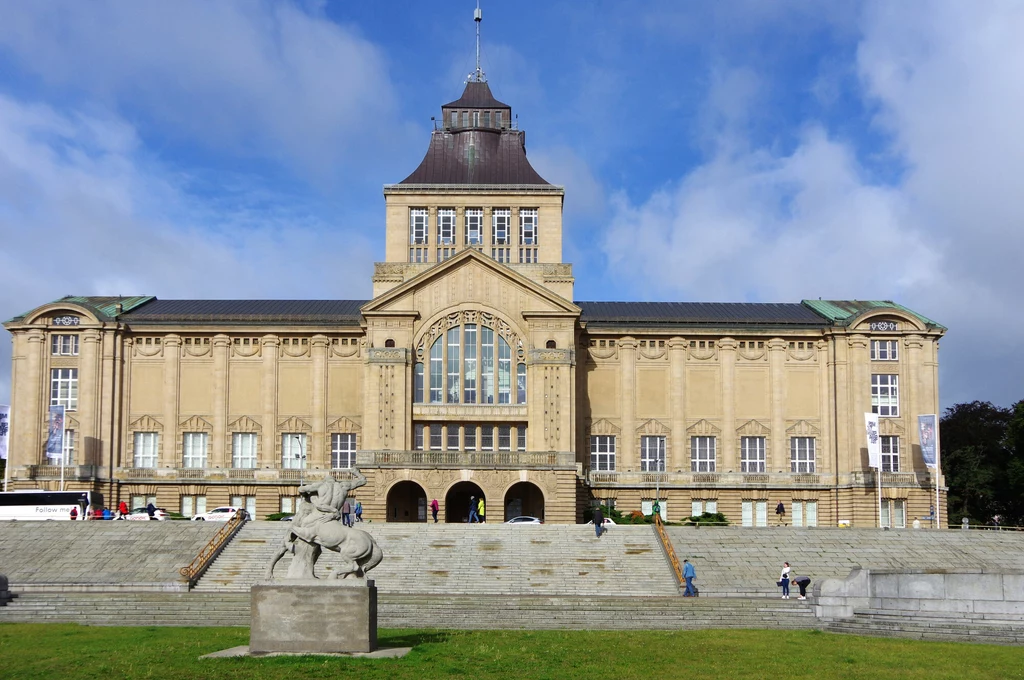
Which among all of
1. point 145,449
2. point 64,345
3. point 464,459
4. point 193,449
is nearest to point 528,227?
point 464,459

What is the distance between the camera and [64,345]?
3034 inches

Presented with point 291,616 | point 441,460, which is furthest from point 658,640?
point 441,460

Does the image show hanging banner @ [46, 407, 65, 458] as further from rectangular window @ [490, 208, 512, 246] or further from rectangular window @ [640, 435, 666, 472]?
rectangular window @ [640, 435, 666, 472]

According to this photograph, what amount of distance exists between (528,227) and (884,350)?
78.4 ft

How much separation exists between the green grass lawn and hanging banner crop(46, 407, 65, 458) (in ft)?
123

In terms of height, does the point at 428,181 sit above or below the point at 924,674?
above

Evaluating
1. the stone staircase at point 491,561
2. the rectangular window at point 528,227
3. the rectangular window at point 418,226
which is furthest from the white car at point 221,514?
the rectangular window at point 528,227

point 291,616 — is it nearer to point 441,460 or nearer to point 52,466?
point 441,460

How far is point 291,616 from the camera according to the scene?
3005cm

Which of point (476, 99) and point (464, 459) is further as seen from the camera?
point (476, 99)

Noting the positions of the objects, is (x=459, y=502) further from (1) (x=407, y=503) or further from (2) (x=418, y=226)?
(2) (x=418, y=226)

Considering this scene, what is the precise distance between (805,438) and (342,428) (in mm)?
29573

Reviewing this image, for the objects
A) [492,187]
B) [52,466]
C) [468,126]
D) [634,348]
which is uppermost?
[468,126]

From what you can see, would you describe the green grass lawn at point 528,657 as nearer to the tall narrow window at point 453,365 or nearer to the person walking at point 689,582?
the person walking at point 689,582
